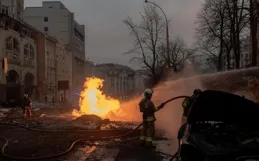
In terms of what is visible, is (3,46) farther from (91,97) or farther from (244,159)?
(244,159)

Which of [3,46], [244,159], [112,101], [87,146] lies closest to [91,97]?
[112,101]

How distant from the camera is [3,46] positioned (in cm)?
4409

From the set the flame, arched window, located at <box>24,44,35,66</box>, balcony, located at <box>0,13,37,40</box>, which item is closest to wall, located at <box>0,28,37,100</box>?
arched window, located at <box>24,44,35,66</box>

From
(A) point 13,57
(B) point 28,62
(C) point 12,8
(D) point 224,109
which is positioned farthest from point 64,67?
(D) point 224,109

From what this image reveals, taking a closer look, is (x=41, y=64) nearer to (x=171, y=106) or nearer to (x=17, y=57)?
(x=17, y=57)

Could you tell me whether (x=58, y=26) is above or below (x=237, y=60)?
above

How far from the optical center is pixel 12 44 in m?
47.0

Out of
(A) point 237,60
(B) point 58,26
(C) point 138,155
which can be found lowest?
(C) point 138,155

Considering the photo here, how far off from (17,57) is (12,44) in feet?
7.33

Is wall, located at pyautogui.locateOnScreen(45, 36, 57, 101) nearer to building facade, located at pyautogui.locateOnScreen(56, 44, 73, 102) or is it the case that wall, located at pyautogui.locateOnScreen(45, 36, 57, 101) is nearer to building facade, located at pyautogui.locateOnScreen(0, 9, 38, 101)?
building facade, located at pyautogui.locateOnScreen(56, 44, 73, 102)

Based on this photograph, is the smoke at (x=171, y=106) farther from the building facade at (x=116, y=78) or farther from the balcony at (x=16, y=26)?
the building facade at (x=116, y=78)

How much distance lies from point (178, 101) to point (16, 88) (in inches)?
1440

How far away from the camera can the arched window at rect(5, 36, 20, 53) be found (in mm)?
45581

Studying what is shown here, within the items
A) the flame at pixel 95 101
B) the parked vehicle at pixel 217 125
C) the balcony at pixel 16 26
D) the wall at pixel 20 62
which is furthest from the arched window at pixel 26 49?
the parked vehicle at pixel 217 125
